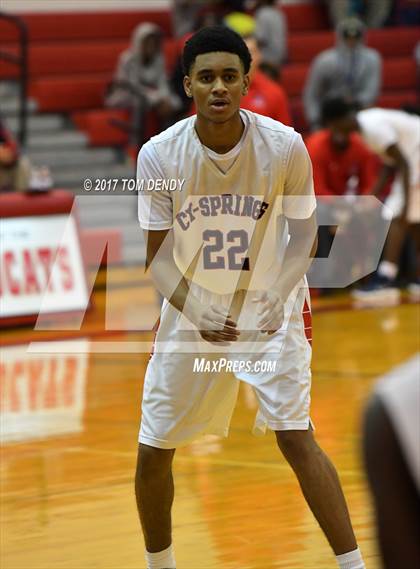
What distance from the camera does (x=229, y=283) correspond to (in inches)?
148

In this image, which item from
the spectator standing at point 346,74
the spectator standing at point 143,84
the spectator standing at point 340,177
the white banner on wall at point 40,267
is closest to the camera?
the white banner on wall at point 40,267

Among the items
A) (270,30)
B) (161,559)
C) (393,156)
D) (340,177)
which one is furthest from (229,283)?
(270,30)

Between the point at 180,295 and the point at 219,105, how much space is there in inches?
21.9

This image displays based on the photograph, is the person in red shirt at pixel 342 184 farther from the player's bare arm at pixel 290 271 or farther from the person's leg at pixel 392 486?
the person's leg at pixel 392 486

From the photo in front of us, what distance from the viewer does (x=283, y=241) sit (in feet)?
12.5

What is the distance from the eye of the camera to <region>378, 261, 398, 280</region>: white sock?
992 centimetres

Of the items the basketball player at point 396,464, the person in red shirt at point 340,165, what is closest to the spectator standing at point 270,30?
the person in red shirt at point 340,165

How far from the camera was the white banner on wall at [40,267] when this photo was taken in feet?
28.8

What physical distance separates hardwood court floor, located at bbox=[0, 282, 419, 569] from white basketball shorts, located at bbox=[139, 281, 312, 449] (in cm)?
74

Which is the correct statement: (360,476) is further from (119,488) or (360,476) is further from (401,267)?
(401,267)

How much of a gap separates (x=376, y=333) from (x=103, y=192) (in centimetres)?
472

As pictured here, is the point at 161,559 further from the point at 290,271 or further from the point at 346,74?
the point at 346,74

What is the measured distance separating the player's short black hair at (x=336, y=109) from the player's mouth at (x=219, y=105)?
19.9 feet

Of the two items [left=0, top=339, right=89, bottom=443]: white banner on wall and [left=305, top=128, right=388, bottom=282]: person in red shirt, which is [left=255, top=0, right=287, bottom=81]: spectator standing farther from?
[left=0, top=339, right=89, bottom=443]: white banner on wall
